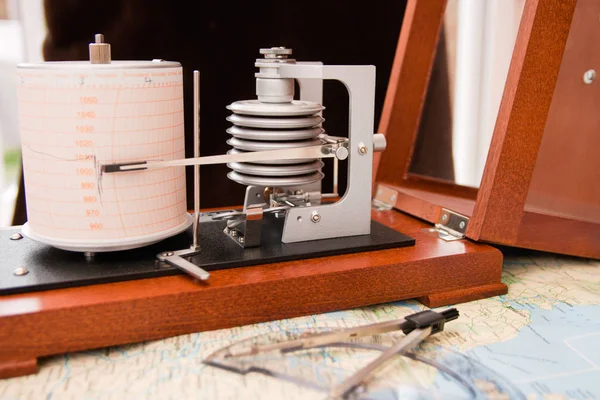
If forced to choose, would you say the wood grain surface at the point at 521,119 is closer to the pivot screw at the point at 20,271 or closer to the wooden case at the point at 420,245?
the wooden case at the point at 420,245

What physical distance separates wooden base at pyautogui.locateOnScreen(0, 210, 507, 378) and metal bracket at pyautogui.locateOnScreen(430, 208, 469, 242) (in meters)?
0.02

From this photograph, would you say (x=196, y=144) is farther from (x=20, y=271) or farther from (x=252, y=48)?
(x=252, y=48)

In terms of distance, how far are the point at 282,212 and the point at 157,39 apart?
42 centimetres

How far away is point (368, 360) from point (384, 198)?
0.52 m

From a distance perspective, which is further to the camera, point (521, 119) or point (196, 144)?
point (521, 119)

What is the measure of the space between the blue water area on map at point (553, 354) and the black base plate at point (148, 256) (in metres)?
0.22

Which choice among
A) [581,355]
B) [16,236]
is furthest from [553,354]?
[16,236]

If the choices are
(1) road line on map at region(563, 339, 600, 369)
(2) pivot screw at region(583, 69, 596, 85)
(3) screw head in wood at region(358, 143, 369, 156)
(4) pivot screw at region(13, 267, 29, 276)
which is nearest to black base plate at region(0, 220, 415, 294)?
(4) pivot screw at region(13, 267, 29, 276)

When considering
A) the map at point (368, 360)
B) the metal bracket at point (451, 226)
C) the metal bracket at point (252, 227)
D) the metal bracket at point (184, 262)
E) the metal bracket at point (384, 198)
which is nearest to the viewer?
the map at point (368, 360)

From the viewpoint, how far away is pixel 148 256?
87cm

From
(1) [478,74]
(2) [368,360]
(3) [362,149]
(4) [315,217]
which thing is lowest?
(2) [368,360]

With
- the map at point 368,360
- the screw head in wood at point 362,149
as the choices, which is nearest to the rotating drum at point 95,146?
the map at point 368,360

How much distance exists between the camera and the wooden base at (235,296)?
0.73m

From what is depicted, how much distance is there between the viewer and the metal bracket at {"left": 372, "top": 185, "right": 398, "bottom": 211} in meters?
1.21
